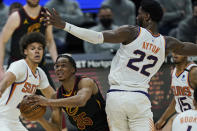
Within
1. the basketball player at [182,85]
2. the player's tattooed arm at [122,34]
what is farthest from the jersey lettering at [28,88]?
the basketball player at [182,85]

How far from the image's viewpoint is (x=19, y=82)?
552 centimetres

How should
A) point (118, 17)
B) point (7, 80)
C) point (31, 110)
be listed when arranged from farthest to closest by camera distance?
1. point (118, 17)
2. point (7, 80)
3. point (31, 110)

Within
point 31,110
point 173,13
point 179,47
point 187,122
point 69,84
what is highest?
point 173,13

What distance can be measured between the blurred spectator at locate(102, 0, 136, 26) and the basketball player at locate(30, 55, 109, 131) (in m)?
4.22

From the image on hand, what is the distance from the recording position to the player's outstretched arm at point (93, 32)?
4.41 m

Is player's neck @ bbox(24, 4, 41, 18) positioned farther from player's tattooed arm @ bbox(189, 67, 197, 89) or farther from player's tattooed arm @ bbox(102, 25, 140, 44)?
player's tattooed arm @ bbox(189, 67, 197, 89)

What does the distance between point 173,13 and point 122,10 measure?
1.09 m

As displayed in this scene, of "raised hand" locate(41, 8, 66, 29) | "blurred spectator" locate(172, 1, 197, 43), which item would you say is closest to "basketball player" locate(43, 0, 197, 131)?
"raised hand" locate(41, 8, 66, 29)

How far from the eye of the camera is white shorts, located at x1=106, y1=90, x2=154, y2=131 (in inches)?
187

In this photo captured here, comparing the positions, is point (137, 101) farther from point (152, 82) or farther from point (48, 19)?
point (152, 82)

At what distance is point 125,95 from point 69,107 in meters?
0.71

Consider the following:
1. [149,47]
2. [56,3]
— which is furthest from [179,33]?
[149,47]

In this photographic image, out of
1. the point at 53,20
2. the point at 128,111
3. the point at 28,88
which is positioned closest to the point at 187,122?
the point at 128,111

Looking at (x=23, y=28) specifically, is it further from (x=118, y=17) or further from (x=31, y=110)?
(x=118, y=17)
